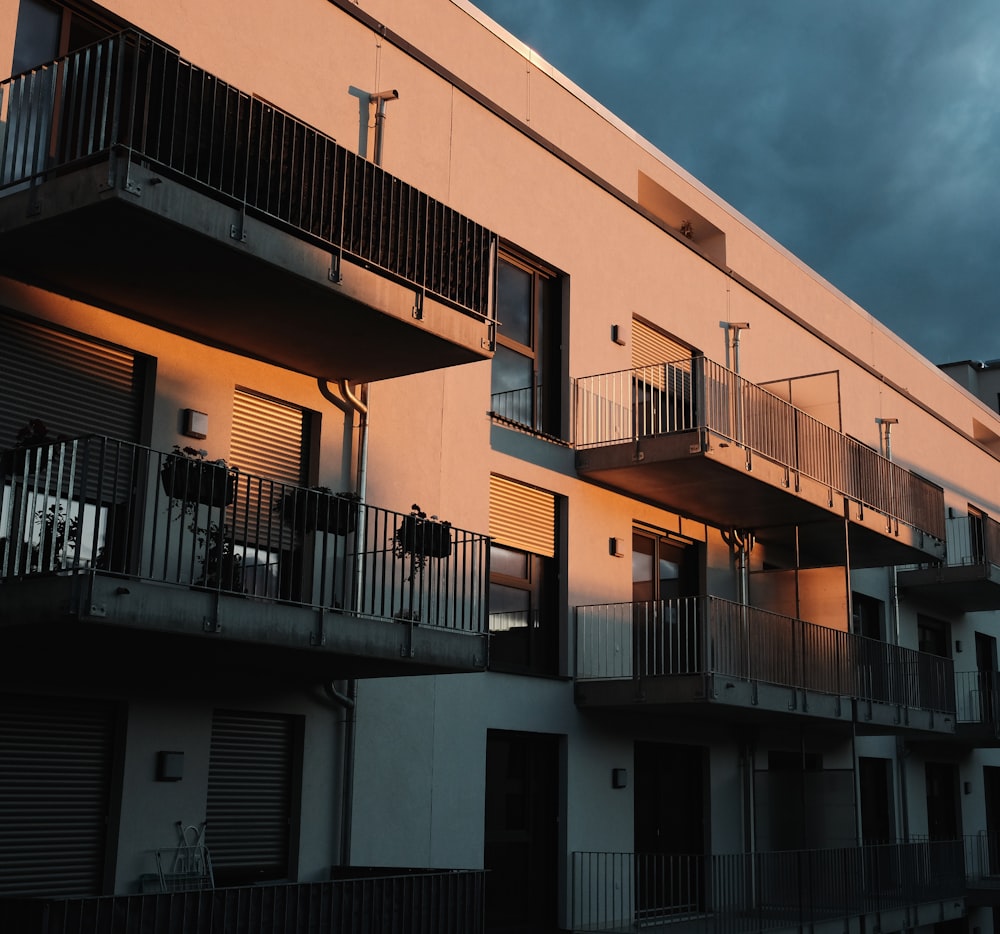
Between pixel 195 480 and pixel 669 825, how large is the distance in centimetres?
943

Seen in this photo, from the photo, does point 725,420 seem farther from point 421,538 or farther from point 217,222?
point 217,222

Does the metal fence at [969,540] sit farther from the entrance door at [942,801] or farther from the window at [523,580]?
the window at [523,580]

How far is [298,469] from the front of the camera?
1202 centimetres

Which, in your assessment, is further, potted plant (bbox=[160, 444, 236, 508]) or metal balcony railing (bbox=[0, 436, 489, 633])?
potted plant (bbox=[160, 444, 236, 508])

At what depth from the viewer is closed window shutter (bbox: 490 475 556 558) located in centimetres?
1453

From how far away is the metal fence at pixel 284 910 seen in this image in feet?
25.7

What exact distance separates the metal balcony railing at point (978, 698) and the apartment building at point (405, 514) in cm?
364

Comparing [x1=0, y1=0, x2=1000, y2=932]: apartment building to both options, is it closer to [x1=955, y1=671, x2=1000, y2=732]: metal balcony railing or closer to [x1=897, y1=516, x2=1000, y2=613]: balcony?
[x1=897, y1=516, x2=1000, y2=613]: balcony

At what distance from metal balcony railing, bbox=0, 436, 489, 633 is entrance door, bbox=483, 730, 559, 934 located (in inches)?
79.9

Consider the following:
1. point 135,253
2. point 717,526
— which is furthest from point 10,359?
point 717,526

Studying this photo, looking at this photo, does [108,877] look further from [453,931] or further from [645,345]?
[645,345]

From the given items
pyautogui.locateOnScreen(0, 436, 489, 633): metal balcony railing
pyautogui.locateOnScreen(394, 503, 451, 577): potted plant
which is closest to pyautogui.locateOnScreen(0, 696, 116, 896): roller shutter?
pyautogui.locateOnScreen(0, 436, 489, 633): metal balcony railing

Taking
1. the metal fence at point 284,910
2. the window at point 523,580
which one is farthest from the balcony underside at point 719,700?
the metal fence at point 284,910

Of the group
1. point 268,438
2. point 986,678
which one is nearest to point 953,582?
point 986,678
